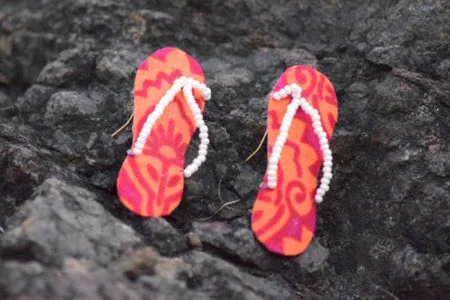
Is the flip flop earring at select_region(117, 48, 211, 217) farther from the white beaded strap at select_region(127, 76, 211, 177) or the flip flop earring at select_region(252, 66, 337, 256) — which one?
the flip flop earring at select_region(252, 66, 337, 256)

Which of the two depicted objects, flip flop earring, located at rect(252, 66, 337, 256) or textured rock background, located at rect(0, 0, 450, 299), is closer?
textured rock background, located at rect(0, 0, 450, 299)

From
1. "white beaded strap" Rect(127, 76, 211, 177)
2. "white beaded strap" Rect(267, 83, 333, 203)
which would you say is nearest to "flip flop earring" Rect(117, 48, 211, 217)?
"white beaded strap" Rect(127, 76, 211, 177)

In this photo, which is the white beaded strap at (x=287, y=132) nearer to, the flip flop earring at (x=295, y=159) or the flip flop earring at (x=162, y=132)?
the flip flop earring at (x=295, y=159)

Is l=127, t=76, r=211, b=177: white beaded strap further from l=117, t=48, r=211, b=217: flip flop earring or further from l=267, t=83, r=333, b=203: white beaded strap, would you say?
l=267, t=83, r=333, b=203: white beaded strap

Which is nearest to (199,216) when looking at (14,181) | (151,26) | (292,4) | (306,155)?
(306,155)

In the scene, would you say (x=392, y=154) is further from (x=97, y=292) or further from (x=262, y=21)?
(x=97, y=292)
